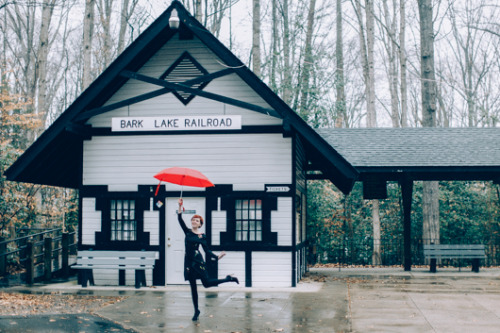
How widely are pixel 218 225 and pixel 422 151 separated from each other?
274 inches

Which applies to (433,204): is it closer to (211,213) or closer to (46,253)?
(211,213)

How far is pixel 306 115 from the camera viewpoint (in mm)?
25359

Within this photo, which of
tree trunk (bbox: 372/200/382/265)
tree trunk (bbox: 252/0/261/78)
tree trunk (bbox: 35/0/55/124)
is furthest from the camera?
tree trunk (bbox: 35/0/55/124)

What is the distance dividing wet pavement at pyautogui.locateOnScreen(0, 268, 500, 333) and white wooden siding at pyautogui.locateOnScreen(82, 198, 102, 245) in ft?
4.16

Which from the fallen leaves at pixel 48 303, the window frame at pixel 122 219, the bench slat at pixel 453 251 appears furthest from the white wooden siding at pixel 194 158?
the bench slat at pixel 453 251

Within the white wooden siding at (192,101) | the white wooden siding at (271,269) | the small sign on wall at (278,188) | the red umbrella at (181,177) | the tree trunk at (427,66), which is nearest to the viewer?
the red umbrella at (181,177)

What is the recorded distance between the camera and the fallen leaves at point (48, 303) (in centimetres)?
1118

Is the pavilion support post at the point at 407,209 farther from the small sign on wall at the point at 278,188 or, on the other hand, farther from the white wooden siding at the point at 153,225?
the white wooden siding at the point at 153,225

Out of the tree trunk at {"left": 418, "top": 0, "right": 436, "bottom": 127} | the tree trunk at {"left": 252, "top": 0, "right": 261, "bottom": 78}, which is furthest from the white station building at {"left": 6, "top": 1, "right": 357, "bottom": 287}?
the tree trunk at {"left": 418, "top": 0, "right": 436, "bottom": 127}

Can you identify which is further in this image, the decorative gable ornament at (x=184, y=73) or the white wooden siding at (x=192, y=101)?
the decorative gable ornament at (x=184, y=73)

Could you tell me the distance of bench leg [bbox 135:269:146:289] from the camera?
48.1 feet

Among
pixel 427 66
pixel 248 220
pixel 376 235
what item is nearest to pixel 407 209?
pixel 376 235

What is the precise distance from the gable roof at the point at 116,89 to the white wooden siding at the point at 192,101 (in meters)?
0.25

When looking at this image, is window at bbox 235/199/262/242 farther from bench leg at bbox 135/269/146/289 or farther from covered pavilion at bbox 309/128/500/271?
covered pavilion at bbox 309/128/500/271
